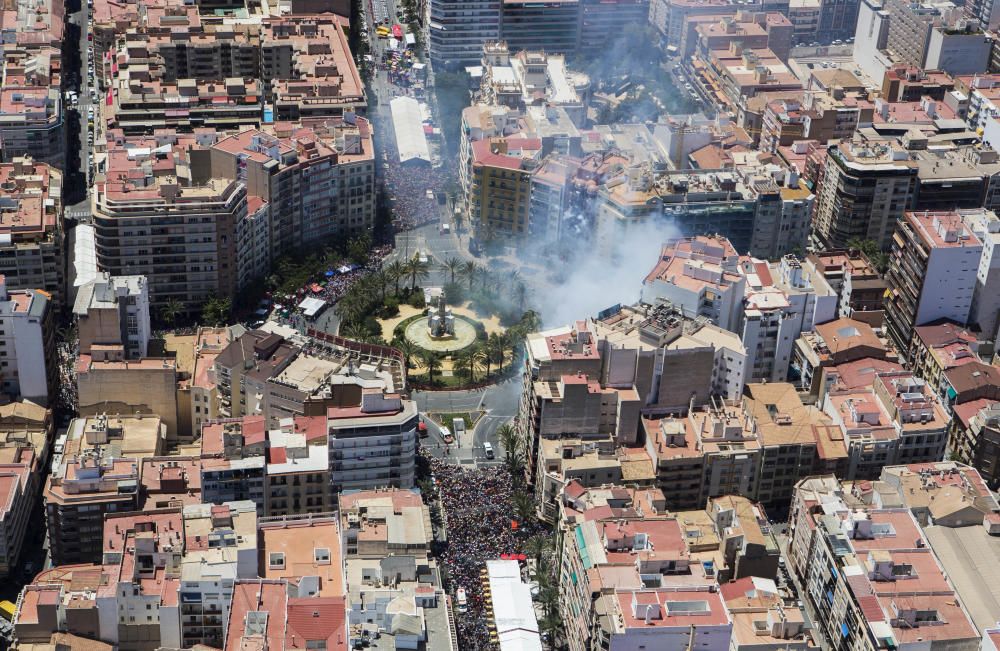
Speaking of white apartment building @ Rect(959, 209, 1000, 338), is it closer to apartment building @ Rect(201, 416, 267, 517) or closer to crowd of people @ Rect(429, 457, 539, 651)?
crowd of people @ Rect(429, 457, 539, 651)

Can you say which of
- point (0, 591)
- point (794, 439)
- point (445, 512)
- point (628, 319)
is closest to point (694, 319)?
point (628, 319)

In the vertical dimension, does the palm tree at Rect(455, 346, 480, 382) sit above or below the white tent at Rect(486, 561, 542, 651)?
above

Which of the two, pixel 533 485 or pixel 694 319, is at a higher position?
pixel 694 319

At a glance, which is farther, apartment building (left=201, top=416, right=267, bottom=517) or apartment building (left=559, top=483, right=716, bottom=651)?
apartment building (left=201, top=416, right=267, bottom=517)

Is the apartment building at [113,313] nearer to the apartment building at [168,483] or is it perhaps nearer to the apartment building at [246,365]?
the apartment building at [246,365]

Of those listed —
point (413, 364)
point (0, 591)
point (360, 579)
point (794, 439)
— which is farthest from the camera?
point (413, 364)

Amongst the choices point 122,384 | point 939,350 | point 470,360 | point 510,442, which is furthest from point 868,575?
point 122,384

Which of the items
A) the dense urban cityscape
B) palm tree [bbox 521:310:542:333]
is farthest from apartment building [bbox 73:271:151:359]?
palm tree [bbox 521:310:542:333]

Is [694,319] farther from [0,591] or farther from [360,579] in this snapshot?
[0,591]
